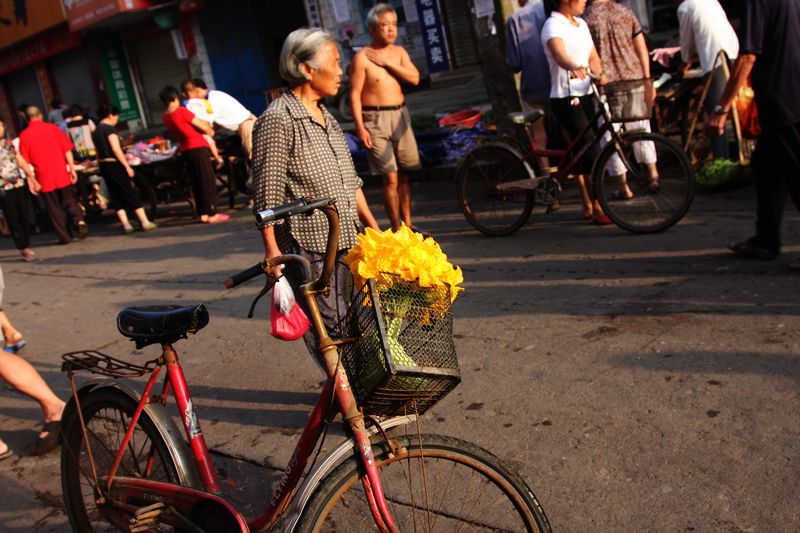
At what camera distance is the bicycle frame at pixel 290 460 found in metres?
2.38

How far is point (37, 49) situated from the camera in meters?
29.3

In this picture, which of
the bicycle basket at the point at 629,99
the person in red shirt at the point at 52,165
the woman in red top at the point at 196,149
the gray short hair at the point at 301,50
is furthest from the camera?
the person in red shirt at the point at 52,165

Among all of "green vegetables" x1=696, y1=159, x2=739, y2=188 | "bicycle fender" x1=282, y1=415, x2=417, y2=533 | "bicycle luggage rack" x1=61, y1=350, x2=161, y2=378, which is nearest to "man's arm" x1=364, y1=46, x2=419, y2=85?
"green vegetables" x1=696, y1=159, x2=739, y2=188

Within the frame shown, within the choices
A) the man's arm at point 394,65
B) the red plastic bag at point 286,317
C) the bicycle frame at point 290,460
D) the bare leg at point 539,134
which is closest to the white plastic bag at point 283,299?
the red plastic bag at point 286,317

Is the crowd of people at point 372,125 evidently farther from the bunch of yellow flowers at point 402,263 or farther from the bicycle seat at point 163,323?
the bicycle seat at point 163,323

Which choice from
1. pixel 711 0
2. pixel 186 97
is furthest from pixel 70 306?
pixel 711 0

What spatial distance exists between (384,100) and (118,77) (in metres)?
22.8

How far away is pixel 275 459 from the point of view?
4207 mm

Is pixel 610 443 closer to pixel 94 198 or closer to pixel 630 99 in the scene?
pixel 630 99

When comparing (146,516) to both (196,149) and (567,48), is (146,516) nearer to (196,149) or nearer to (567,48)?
(567,48)

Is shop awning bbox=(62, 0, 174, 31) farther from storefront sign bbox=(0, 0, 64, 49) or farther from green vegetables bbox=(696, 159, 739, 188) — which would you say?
green vegetables bbox=(696, 159, 739, 188)

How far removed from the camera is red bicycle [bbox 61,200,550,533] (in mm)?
2352

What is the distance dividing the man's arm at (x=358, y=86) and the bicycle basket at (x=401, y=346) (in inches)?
195

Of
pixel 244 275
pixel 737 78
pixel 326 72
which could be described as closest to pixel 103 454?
pixel 244 275
